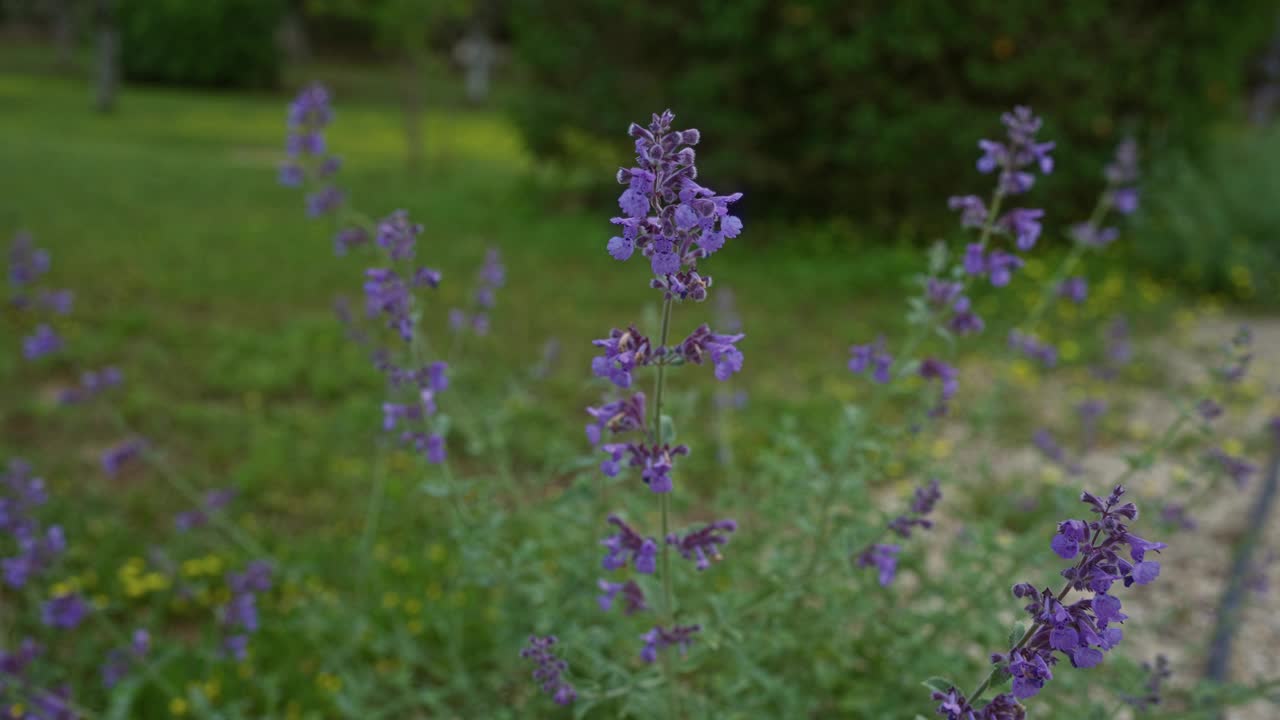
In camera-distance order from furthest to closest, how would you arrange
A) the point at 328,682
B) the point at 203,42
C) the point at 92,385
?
the point at 203,42 < the point at 92,385 < the point at 328,682

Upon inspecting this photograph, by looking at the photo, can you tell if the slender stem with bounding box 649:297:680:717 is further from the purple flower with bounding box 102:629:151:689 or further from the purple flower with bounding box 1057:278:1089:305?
the purple flower with bounding box 1057:278:1089:305

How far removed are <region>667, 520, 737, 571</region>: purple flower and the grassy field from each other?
28 cm

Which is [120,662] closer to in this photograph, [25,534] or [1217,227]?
[25,534]

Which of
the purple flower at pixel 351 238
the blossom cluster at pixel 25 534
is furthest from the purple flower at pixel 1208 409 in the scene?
the blossom cluster at pixel 25 534

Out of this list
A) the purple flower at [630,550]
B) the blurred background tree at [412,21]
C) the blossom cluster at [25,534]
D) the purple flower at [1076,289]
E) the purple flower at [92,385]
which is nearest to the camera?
the purple flower at [630,550]

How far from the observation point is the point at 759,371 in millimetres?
6223

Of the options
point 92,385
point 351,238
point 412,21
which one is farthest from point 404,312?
point 412,21

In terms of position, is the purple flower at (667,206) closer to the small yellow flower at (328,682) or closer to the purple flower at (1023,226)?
the purple flower at (1023,226)

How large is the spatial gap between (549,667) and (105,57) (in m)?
24.9

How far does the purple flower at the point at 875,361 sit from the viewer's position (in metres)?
2.32

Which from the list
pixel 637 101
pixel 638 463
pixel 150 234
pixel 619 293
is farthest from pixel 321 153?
pixel 150 234

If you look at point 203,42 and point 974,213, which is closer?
point 974,213

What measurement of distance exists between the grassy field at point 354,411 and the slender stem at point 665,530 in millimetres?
268

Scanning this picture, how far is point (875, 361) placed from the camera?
7.79 ft
